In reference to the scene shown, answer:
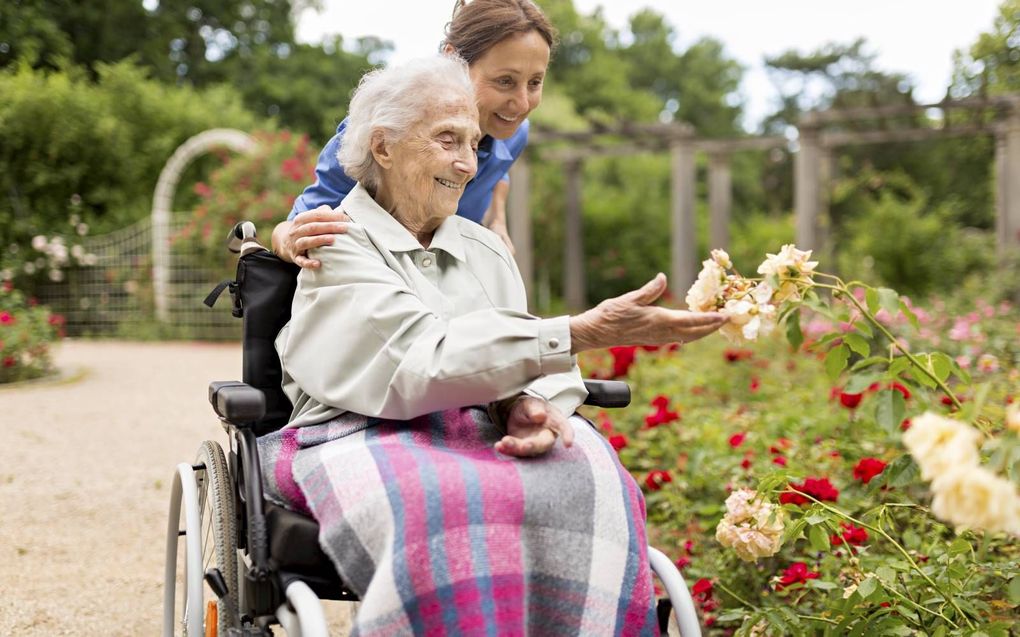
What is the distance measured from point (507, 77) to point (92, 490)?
3135 mm

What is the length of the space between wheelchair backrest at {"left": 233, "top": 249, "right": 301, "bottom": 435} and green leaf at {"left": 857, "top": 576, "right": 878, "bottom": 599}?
117 cm

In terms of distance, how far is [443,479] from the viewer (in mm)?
1604

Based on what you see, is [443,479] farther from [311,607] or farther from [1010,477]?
[1010,477]

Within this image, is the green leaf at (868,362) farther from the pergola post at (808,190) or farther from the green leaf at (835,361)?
the pergola post at (808,190)

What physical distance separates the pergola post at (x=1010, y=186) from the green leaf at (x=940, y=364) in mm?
8255

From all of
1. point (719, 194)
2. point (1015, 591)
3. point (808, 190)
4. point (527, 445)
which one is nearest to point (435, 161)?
point (527, 445)

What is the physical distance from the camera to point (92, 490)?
4617 mm

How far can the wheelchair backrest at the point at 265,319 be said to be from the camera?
2.12 metres

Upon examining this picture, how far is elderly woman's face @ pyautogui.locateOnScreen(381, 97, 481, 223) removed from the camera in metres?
1.96

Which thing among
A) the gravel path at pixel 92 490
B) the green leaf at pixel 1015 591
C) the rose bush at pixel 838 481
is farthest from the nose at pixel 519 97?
the gravel path at pixel 92 490

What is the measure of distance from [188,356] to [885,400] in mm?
9055

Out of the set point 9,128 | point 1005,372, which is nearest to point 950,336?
point 1005,372

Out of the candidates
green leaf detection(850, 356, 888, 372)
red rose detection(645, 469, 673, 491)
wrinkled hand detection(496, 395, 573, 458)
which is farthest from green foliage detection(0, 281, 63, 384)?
green leaf detection(850, 356, 888, 372)

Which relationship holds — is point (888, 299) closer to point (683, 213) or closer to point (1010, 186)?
point (1010, 186)
